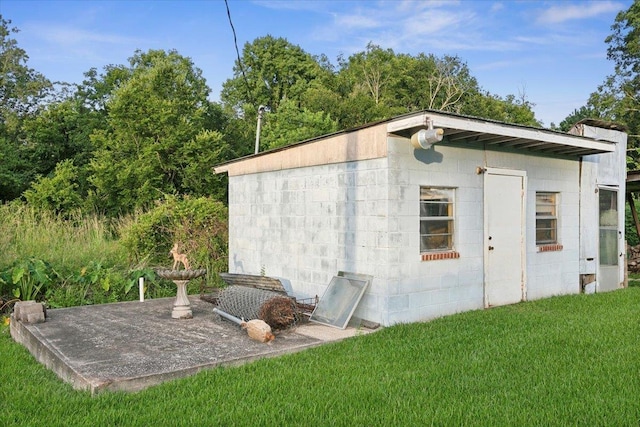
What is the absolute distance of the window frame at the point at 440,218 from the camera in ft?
21.9

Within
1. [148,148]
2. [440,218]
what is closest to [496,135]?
[440,218]

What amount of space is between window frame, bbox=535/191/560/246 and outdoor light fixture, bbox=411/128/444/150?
11.0 ft

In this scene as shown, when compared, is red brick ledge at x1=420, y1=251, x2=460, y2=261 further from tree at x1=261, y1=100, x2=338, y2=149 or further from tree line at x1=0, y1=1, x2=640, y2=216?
tree at x1=261, y1=100, x2=338, y2=149

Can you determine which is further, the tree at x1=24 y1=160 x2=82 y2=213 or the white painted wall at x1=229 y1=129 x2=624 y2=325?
the tree at x1=24 y1=160 x2=82 y2=213

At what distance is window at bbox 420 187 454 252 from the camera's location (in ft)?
22.0

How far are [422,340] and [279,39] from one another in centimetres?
2812

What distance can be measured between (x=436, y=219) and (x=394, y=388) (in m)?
3.30

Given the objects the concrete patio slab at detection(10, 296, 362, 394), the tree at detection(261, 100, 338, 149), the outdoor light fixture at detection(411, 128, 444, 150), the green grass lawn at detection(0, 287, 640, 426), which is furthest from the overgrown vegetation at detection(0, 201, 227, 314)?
the tree at detection(261, 100, 338, 149)

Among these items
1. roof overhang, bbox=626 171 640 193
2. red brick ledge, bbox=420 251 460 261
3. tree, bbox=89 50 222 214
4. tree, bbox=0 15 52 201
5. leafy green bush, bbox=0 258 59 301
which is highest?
tree, bbox=0 15 52 201

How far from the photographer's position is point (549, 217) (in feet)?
27.9

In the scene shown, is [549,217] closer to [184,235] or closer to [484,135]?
[484,135]

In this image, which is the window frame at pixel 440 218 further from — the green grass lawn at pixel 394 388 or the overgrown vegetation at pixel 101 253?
the overgrown vegetation at pixel 101 253

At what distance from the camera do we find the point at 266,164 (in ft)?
27.9

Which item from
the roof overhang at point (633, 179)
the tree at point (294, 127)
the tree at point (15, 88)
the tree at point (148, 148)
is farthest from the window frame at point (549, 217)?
the tree at point (15, 88)
